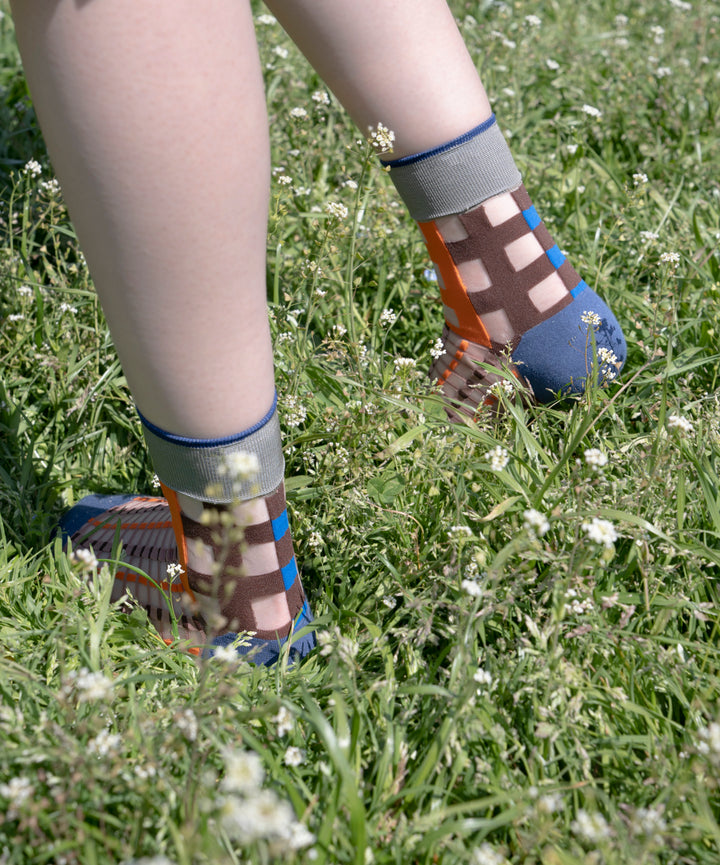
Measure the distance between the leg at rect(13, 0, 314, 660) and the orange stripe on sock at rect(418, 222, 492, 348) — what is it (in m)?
0.63

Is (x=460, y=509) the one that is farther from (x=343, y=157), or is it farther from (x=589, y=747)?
(x=343, y=157)

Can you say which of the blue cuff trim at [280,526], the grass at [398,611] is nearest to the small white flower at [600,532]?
the grass at [398,611]

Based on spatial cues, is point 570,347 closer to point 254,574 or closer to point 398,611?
point 398,611

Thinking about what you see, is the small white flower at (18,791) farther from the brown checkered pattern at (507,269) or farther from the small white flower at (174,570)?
the brown checkered pattern at (507,269)

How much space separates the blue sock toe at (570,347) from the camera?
65.7 inches

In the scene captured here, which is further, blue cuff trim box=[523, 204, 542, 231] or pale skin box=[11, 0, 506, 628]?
blue cuff trim box=[523, 204, 542, 231]

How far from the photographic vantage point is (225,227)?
3.36 ft

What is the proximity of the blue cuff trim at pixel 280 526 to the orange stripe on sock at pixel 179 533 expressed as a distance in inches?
6.2

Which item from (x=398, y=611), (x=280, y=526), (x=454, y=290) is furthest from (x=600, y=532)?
(x=454, y=290)

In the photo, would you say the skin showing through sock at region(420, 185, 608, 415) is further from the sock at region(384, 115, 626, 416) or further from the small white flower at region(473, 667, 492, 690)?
the small white flower at region(473, 667, 492, 690)

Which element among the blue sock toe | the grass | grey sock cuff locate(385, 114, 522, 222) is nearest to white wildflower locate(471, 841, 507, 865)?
the grass

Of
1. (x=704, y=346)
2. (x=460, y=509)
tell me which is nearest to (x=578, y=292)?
(x=704, y=346)

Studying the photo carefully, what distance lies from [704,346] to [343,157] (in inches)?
51.5

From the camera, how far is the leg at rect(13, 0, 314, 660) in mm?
920
